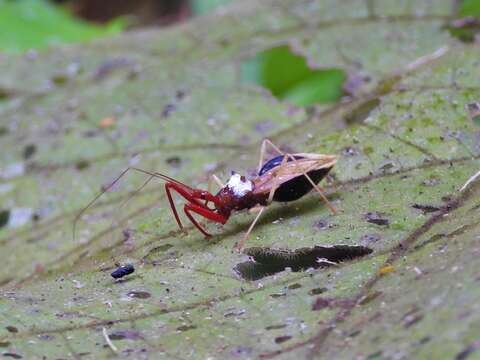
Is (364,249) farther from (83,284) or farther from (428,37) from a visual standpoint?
(428,37)

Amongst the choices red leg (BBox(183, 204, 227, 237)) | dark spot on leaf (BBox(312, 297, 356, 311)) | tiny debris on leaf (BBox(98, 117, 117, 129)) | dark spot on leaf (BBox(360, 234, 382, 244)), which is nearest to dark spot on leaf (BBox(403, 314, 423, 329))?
dark spot on leaf (BBox(312, 297, 356, 311))

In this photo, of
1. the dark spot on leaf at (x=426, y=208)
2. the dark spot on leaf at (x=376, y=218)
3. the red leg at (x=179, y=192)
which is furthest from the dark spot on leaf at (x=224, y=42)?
the dark spot on leaf at (x=426, y=208)

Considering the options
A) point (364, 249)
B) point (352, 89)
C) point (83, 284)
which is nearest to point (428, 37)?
point (352, 89)

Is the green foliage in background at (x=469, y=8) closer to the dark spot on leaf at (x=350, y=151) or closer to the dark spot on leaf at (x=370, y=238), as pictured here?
the dark spot on leaf at (x=350, y=151)

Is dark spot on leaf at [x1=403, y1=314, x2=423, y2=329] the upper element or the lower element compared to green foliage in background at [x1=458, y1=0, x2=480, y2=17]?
lower

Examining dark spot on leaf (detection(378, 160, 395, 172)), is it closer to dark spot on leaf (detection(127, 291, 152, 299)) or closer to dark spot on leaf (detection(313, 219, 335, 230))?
dark spot on leaf (detection(313, 219, 335, 230))

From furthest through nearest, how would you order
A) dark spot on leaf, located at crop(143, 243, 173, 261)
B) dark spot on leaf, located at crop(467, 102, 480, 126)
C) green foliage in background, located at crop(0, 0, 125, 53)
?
green foliage in background, located at crop(0, 0, 125, 53), dark spot on leaf, located at crop(467, 102, 480, 126), dark spot on leaf, located at crop(143, 243, 173, 261)
